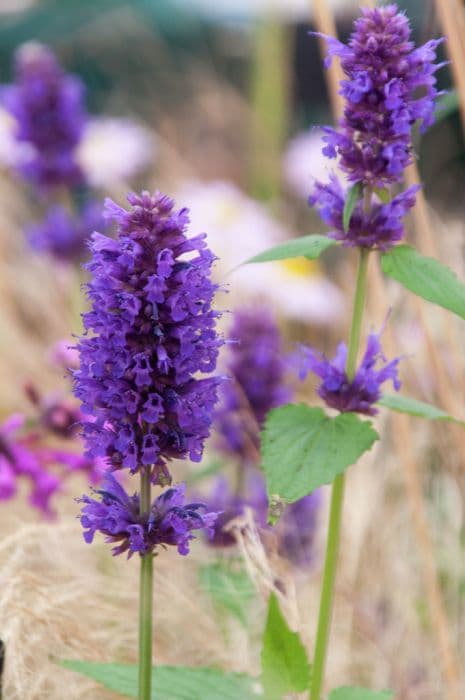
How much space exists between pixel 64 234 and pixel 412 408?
1295 millimetres

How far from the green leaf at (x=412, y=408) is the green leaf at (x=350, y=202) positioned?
19 cm

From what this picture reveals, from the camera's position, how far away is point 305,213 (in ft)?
14.2

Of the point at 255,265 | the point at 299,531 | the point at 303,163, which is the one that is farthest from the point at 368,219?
the point at 303,163

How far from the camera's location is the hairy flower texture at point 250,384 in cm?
175

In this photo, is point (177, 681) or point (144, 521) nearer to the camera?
point (144, 521)

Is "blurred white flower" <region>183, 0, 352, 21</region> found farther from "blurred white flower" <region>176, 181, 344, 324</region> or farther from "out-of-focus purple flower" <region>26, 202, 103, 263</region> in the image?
"out-of-focus purple flower" <region>26, 202, 103, 263</region>

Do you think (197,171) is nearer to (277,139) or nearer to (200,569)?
(277,139)

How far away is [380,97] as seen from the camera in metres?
1.03

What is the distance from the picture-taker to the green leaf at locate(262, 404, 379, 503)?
1.02 metres

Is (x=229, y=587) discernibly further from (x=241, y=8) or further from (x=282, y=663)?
(x=241, y=8)

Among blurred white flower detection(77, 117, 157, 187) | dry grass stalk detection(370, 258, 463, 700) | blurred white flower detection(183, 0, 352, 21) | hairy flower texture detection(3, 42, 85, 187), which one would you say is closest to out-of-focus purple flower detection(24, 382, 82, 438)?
dry grass stalk detection(370, 258, 463, 700)

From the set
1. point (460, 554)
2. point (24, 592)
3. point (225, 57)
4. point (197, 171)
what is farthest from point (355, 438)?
point (225, 57)

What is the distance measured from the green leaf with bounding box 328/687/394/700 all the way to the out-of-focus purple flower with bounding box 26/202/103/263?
1.36 m

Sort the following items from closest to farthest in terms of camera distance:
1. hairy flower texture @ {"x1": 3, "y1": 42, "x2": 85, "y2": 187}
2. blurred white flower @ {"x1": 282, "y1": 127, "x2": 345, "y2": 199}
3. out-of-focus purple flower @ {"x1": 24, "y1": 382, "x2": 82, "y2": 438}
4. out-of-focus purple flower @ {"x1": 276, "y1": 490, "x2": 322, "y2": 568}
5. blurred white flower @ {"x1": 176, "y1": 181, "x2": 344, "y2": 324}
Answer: out-of-focus purple flower @ {"x1": 24, "y1": 382, "x2": 82, "y2": 438} < out-of-focus purple flower @ {"x1": 276, "y1": 490, "x2": 322, "y2": 568} < hairy flower texture @ {"x1": 3, "y1": 42, "x2": 85, "y2": 187} < blurred white flower @ {"x1": 176, "y1": 181, "x2": 344, "y2": 324} < blurred white flower @ {"x1": 282, "y1": 127, "x2": 345, "y2": 199}
